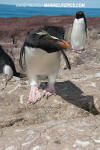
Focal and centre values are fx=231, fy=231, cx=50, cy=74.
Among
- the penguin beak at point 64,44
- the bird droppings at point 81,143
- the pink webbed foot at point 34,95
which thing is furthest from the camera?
the pink webbed foot at point 34,95

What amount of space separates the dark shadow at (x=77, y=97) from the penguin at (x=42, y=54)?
18 cm

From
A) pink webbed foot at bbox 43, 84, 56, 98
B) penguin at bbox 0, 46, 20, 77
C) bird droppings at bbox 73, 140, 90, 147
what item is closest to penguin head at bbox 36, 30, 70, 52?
pink webbed foot at bbox 43, 84, 56, 98

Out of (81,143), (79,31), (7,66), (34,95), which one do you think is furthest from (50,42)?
(79,31)

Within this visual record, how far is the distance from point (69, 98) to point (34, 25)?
35.2ft

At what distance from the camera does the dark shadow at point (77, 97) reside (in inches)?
113

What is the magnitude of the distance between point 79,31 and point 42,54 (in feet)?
16.7

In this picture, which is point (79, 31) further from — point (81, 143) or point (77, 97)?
point (81, 143)

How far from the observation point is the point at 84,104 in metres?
2.90

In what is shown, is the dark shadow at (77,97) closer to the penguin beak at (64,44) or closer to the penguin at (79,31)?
the penguin beak at (64,44)

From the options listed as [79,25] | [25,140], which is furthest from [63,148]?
[79,25]

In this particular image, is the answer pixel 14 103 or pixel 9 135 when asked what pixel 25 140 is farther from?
pixel 14 103

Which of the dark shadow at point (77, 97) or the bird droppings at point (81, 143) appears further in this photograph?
the dark shadow at point (77, 97)

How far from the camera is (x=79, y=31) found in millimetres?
7418

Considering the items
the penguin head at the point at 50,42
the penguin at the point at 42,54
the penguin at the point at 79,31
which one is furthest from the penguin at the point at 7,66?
the penguin head at the point at 50,42
